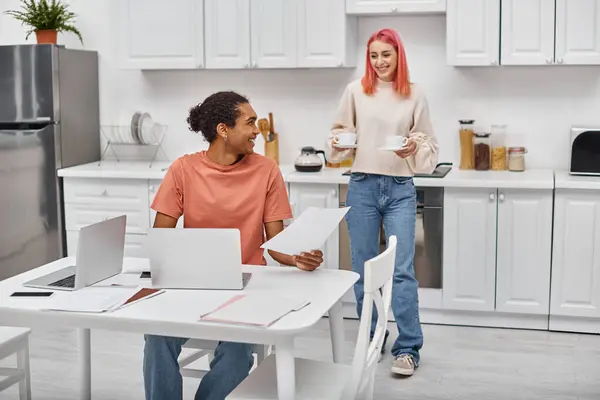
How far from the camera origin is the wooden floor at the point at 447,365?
11.8 feet

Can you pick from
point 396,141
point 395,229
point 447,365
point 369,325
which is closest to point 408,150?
point 396,141

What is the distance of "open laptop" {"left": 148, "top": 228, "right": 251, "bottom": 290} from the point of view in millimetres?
2484

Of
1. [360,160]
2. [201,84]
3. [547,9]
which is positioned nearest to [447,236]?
[360,160]

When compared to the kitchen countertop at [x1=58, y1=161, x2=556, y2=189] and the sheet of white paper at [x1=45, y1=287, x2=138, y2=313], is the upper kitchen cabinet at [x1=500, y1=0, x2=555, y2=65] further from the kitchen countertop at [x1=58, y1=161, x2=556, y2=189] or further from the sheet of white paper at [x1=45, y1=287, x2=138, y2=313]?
the sheet of white paper at [x1=45, y1=287, x2=138, y2=313]

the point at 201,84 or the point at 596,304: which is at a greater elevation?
the point at 201,84

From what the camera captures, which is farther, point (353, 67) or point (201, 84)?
point (201, 84)

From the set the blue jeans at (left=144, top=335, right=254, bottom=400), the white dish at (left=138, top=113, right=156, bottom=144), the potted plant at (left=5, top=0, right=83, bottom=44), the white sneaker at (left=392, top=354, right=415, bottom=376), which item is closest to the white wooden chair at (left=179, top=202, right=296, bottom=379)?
the blue jeans at (left=144, top=335, right=254, bottom=400)

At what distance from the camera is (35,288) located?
259 cm

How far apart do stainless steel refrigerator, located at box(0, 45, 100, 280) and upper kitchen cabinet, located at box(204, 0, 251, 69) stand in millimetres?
872

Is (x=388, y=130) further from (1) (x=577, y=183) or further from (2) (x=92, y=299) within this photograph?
(2) (x=92, y=299)

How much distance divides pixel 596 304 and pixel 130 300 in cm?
275

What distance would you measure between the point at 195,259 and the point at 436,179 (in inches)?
83.1

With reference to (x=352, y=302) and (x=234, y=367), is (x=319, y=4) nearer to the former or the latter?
(x=352, y=302)

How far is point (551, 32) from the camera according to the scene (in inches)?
173
